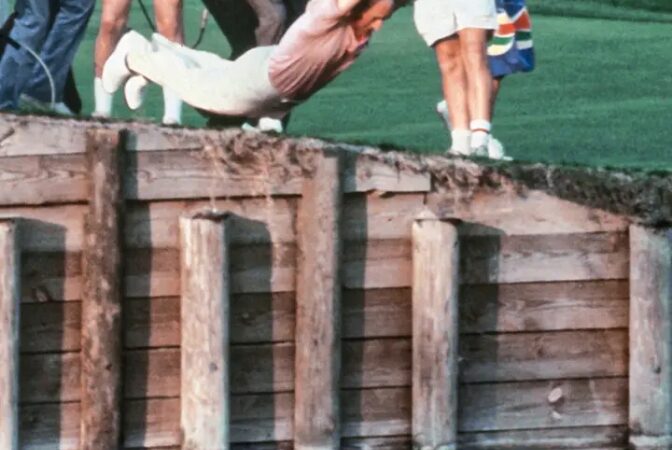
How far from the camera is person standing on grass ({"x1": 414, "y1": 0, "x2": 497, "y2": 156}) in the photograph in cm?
859

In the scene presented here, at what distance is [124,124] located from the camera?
6.96 meters

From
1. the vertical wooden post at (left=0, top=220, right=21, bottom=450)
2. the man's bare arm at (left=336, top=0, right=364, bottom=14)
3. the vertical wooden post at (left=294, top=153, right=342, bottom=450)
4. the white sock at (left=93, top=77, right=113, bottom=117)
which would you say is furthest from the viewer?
the white sock at (left=93, top=77, right=113, bottom=117)

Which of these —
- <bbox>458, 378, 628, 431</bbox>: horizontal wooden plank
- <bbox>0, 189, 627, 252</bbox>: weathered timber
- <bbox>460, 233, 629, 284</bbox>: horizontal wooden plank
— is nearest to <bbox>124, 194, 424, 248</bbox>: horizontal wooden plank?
<bbox>0, 189, 627, 252</bbox>: weathered timber

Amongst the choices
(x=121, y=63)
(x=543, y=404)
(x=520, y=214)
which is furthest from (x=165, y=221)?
(x=121, y=63)

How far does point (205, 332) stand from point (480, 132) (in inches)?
82.1

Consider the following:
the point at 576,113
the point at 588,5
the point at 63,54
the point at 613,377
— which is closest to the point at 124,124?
Result: the point at 613,377

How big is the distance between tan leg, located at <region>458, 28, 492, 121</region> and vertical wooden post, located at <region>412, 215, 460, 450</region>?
1733mm

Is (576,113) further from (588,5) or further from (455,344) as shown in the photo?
(588,5)

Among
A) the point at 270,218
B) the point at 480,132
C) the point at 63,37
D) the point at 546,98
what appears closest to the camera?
the point at 270,218

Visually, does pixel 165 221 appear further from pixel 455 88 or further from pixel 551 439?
pixel 455 88

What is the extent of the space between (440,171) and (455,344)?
55 centimetres

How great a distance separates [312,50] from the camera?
7.88 meters

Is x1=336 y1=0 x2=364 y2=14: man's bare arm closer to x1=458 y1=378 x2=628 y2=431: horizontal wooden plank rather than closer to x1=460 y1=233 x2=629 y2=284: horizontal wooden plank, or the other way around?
x1=460 y1=233 x2=629 y2=284: horizontal wooden plank

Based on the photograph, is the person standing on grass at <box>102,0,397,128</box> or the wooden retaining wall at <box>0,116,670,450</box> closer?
the wooden retaining wall at <box>0,116,670,450</box>
